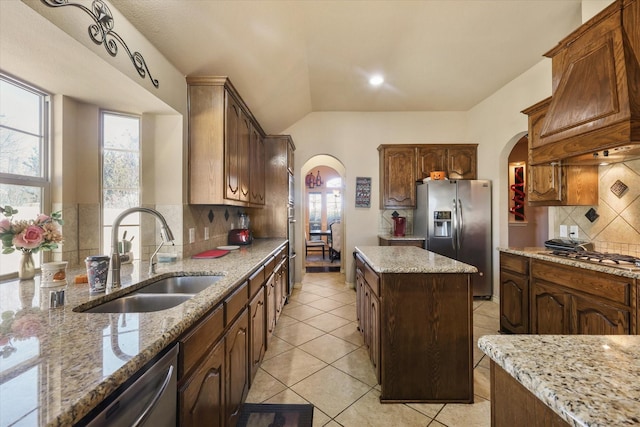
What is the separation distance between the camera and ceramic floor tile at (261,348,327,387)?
6.73 feet

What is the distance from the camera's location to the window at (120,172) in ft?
6.28

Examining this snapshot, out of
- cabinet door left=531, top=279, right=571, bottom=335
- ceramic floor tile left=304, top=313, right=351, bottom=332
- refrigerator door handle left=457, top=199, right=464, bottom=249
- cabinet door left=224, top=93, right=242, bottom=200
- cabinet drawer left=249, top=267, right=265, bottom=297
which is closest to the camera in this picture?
cabinet drawer left=249, top=267, right=265, bottom=297

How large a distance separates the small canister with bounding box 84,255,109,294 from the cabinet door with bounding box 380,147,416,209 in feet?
12.6

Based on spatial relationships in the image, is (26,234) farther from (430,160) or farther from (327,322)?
(430,160)

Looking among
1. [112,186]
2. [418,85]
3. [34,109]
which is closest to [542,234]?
[418,85]

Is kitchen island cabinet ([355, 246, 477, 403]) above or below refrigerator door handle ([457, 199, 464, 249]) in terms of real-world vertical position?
below

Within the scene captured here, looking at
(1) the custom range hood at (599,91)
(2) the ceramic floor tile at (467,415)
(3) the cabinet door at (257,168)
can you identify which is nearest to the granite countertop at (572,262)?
(1) the custom range hood at (599,91)

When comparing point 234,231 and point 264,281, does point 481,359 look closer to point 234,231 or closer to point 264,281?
point 264,281

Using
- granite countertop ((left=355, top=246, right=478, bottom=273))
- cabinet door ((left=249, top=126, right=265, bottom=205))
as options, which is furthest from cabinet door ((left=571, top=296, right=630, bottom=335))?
Result: cabinet door ((left=249, top=126, right=265, bottom=205))

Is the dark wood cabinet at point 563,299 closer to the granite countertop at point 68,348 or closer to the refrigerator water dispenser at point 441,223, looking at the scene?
the refrigerator water dispenser at point 441,223

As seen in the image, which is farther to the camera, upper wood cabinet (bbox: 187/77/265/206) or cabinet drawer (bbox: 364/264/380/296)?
upper wood cabinet (bbox: 187/77/265/206)

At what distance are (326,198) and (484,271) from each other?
6356mm

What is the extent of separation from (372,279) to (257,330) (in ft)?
3.17

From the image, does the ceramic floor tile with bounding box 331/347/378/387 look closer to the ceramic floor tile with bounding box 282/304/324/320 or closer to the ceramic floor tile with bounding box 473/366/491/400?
the ceramic floor tile with bounding box 473/366/491/400
